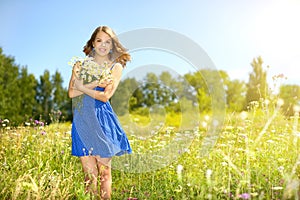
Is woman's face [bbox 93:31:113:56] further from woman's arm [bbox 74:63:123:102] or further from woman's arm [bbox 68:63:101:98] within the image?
woman's arm [bbox 68:63:101:98]

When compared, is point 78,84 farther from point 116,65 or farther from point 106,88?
point 116,65

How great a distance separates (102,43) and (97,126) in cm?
88

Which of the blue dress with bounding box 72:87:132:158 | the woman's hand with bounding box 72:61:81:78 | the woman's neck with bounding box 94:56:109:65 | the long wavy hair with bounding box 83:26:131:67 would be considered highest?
the long wavy hair with bounding box 83:26:131:67

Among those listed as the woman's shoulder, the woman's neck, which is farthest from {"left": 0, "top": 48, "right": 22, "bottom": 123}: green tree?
the woman's shoulder

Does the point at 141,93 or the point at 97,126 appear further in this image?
the point at 141,93

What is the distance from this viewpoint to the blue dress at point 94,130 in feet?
11.4

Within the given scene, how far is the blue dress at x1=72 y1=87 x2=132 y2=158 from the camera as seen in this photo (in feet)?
11.4

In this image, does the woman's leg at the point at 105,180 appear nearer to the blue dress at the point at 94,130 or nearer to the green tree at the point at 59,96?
the blue dress at the point at 94,130

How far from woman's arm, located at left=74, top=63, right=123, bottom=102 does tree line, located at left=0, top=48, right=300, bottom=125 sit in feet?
0.52

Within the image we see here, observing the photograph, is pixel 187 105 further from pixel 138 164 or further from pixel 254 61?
pixel 254 61

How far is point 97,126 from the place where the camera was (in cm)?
349

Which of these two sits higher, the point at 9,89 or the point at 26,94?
the point at 9,89

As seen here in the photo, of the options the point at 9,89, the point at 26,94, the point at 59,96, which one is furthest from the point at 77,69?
the point at 59,96

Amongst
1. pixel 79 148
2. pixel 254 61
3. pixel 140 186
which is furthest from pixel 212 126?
pixel 254 61
